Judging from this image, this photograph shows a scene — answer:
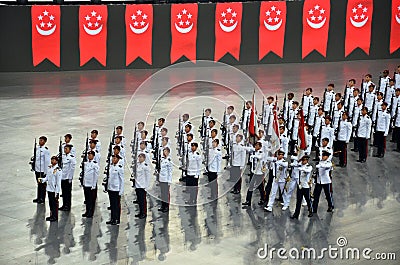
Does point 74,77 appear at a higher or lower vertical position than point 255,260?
higher

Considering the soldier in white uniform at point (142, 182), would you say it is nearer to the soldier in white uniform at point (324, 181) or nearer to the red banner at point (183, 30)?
the soldier in white uniform at point (324, 181)

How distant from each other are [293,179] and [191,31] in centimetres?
1509

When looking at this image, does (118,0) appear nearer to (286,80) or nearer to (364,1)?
(286,80)

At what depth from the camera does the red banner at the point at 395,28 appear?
119ft

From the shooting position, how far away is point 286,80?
3284cm

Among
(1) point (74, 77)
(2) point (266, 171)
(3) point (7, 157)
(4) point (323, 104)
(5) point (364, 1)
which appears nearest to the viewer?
(2) point (266, 171)

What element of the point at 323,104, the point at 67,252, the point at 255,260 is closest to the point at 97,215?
the point at 67,252

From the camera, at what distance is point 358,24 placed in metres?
35.8

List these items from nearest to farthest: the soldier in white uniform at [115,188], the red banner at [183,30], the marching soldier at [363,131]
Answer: the soldier in white uniform at [115,188] < the marching soldier at [363,131] < the red banner at [183,30]

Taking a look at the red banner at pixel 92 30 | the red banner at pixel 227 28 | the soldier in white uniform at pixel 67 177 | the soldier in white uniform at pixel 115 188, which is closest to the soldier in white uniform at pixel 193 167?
the soldier in white uniform at pixel 115 188

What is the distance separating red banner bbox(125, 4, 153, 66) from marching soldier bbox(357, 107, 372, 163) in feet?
38.9

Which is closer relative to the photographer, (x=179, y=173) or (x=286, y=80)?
(x=179, y=173)

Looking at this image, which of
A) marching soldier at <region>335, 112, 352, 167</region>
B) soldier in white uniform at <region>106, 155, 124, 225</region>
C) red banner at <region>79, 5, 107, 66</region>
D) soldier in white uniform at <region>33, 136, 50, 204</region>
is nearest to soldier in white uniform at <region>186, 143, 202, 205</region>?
soldier in white uniform at <region>106, 155, 124, 225</region>

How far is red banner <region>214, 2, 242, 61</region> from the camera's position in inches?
1335
